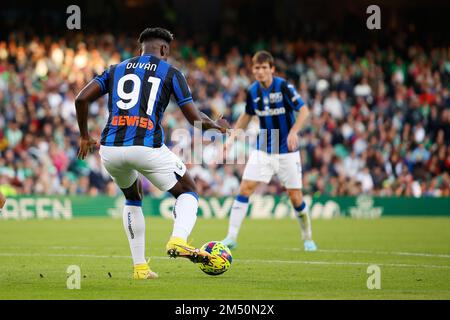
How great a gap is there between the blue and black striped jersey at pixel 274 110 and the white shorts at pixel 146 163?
16.4 ft

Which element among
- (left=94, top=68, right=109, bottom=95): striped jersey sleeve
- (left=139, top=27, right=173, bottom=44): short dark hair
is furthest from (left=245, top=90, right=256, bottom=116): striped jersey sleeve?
(left=94, top=68, right=109, bottom=95): striped jersey sleeve

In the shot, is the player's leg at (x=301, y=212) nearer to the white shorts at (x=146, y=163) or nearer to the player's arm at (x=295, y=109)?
the player's arm at (x=295, y=109)

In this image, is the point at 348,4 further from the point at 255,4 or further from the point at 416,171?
the point at 416,171

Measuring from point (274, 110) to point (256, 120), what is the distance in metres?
12.2

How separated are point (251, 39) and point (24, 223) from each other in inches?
536

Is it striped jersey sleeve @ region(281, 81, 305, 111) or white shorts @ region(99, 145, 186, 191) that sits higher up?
striped jersey sleeve @ region(281, 81, 305, 111)

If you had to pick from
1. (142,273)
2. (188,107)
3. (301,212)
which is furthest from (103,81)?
(301,212)

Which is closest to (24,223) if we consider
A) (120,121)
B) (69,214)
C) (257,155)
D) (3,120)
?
(69,214)

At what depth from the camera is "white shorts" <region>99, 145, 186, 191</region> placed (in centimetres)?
910

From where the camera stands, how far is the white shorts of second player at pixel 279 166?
46.6 feet

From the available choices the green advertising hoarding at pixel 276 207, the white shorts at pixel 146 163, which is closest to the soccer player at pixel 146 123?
the white shorts at pixel 146 163

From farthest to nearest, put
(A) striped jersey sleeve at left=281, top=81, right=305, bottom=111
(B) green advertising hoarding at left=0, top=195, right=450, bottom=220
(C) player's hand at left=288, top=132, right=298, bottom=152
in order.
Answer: (B) green advertising hoarding at left=0, top=195, right=450, bottom=220 → (A) striped jersey sleeve at left=281, top=81, right=305, bottom=111 → (C) player's hand at left=288, top=132, right=298, bottom=152

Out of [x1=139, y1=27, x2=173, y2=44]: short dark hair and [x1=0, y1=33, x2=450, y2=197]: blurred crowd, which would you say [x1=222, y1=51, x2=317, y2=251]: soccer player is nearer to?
[x1=139, y1=27, x2=173, y2=44]: short dark hair

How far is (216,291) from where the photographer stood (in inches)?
338
